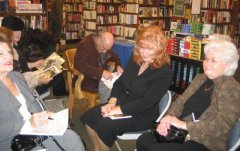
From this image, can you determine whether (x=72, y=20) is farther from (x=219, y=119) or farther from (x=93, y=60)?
(x=219, y=119)

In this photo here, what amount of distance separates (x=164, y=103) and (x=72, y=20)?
7789 mm

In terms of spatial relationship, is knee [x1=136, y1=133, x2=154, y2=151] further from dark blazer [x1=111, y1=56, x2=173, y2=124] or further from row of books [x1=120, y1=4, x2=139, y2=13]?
row of books [x1=120, y1=4, x2=139, y2=13]

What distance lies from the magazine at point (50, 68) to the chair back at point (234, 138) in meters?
1.64

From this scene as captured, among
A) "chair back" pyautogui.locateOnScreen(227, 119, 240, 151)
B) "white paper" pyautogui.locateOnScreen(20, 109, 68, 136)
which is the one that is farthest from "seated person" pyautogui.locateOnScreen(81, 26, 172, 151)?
"chair back" pyautogui.locateOnScreen(227, 119, 240, 151)

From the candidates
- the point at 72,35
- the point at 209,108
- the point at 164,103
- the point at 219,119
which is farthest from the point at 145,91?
the point at 72,35

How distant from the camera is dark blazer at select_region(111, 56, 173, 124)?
2.16 m

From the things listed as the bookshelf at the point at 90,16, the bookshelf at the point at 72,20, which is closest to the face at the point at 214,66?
the bookshelf at the point at 90,16

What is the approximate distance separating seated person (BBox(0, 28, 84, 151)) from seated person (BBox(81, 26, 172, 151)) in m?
0.28

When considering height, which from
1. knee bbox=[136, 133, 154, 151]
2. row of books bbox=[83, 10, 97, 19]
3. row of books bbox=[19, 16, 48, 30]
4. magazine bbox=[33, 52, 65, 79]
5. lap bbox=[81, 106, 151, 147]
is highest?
row of books bbox=[83, 10, 97, 19]

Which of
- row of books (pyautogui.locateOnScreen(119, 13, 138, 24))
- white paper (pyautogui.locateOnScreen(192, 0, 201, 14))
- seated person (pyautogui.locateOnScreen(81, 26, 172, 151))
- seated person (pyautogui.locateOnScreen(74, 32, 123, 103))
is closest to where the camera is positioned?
seated person (pyautogui.locateOnScreen(81, 26, 172, 151))

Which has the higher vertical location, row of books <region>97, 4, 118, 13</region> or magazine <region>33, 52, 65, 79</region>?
row of books <region>97, 4, 118, 13</region>

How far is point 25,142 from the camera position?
67.6 inches

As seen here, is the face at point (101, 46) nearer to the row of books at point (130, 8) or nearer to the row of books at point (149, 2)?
the row of books at point (130, 8)

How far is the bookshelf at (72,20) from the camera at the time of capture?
361 inches
